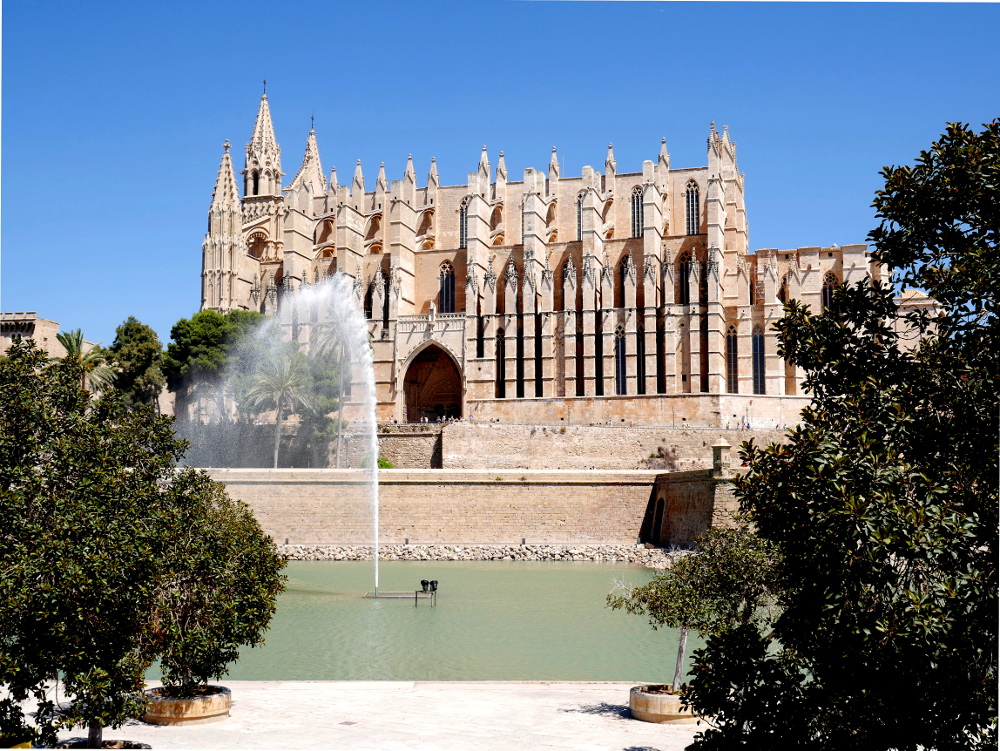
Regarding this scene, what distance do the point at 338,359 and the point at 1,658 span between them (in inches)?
1513

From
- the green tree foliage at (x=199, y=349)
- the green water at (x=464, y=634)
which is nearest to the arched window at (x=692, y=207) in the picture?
the green tree foliage at (x=199, y=349)

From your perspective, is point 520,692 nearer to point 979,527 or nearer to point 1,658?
point 1,658

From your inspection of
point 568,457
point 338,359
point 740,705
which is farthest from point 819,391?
point 338,359

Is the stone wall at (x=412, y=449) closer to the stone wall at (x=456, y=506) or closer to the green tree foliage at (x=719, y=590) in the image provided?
the stone wall at (x=456, y=506)

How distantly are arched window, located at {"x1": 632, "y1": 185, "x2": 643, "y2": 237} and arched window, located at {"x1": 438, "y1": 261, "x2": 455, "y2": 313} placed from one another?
10007mm

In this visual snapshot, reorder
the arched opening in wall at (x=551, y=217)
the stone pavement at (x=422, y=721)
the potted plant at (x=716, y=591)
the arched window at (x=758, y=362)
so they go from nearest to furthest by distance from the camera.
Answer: the stone pavement at (x=422, y=721) < the potted plant at (x=716, y=591) < the arched window at (x=758, y=362) < the arched opening in wall at (x=551, y=217)

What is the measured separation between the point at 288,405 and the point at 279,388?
3.29 feet

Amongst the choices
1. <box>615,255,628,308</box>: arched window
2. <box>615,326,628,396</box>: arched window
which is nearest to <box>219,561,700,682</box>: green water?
<box>615,326,628,396</box>: arched window

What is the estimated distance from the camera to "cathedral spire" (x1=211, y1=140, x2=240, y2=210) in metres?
57.8

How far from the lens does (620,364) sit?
160 feet

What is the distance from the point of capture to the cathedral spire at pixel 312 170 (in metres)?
66.5

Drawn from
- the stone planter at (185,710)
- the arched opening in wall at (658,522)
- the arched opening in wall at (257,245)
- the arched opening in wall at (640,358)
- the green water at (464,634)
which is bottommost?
the green water at (464,634)

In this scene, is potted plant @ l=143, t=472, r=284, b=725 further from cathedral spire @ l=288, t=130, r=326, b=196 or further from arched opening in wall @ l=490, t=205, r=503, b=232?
cathedral spire @ l=288, t=130, r=326, b=196

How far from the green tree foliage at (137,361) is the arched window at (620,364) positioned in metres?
21.2
